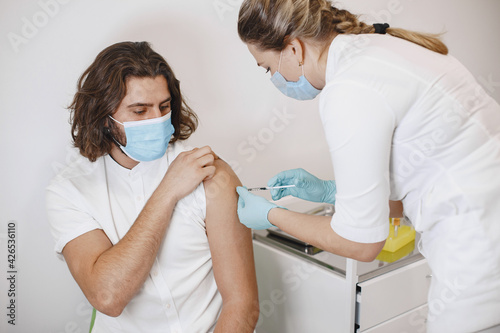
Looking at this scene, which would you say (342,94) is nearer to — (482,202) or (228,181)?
(482,202)

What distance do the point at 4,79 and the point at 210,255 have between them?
96cm

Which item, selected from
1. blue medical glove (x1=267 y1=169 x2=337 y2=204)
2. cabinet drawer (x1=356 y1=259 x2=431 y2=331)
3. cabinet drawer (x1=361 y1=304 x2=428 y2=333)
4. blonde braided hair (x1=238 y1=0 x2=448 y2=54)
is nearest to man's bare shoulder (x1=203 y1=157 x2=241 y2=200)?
blue medical glove (x1=267 y1=169 x2=337 y2=204)

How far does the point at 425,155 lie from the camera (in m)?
1.08

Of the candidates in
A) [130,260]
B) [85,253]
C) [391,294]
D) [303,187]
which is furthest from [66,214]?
[391,294]

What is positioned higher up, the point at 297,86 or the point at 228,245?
the point at 297,86

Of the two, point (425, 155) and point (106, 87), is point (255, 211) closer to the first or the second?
point (425, 155)

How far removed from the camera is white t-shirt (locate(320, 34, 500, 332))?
101cm

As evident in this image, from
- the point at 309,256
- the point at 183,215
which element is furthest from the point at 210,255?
the point at 309,256

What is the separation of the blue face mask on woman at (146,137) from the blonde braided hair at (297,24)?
0.42 m

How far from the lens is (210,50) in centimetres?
196

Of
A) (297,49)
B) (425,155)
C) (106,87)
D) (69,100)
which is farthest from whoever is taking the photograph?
(69,100)

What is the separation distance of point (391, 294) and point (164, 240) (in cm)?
92

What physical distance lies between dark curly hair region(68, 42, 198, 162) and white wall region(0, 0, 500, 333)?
216 millimetres

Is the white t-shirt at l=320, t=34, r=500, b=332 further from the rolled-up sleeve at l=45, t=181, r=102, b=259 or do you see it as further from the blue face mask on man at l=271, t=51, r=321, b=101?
the rolled-up sleeve at l=45, t=181, r=102, b=259
